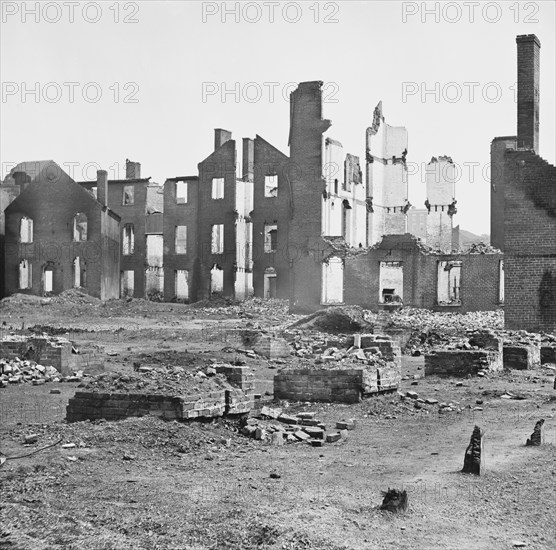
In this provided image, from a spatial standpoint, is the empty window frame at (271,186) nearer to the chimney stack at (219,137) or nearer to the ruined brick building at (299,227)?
the ruined brick building at (299,227)

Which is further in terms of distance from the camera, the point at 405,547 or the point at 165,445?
the point at 165,445

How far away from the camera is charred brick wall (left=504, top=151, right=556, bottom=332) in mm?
21359

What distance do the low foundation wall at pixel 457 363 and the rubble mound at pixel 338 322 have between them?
10.7 meters

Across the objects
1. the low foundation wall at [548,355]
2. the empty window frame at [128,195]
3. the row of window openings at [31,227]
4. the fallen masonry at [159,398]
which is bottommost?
the low foundation wall at [548,355]

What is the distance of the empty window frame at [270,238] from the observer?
4541cm

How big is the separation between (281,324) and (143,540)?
83.1 feet

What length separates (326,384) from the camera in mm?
10742

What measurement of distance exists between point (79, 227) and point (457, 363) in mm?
40716

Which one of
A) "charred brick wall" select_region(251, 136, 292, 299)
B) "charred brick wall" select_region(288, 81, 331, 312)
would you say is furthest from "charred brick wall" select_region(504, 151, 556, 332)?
"charred brick wall" select_region(251, 136, 292, 299)

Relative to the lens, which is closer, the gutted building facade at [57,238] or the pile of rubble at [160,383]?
the pile of rubble at [160,383]

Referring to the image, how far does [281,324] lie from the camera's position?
3020cm

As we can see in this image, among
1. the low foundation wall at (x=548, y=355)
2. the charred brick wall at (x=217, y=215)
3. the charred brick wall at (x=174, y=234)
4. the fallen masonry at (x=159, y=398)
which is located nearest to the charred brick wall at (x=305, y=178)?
the charred brick wall at (x=217, y=215)

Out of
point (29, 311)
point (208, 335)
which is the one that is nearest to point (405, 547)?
point (208, 335)

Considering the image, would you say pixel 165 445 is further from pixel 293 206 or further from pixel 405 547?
pixel 293 206
